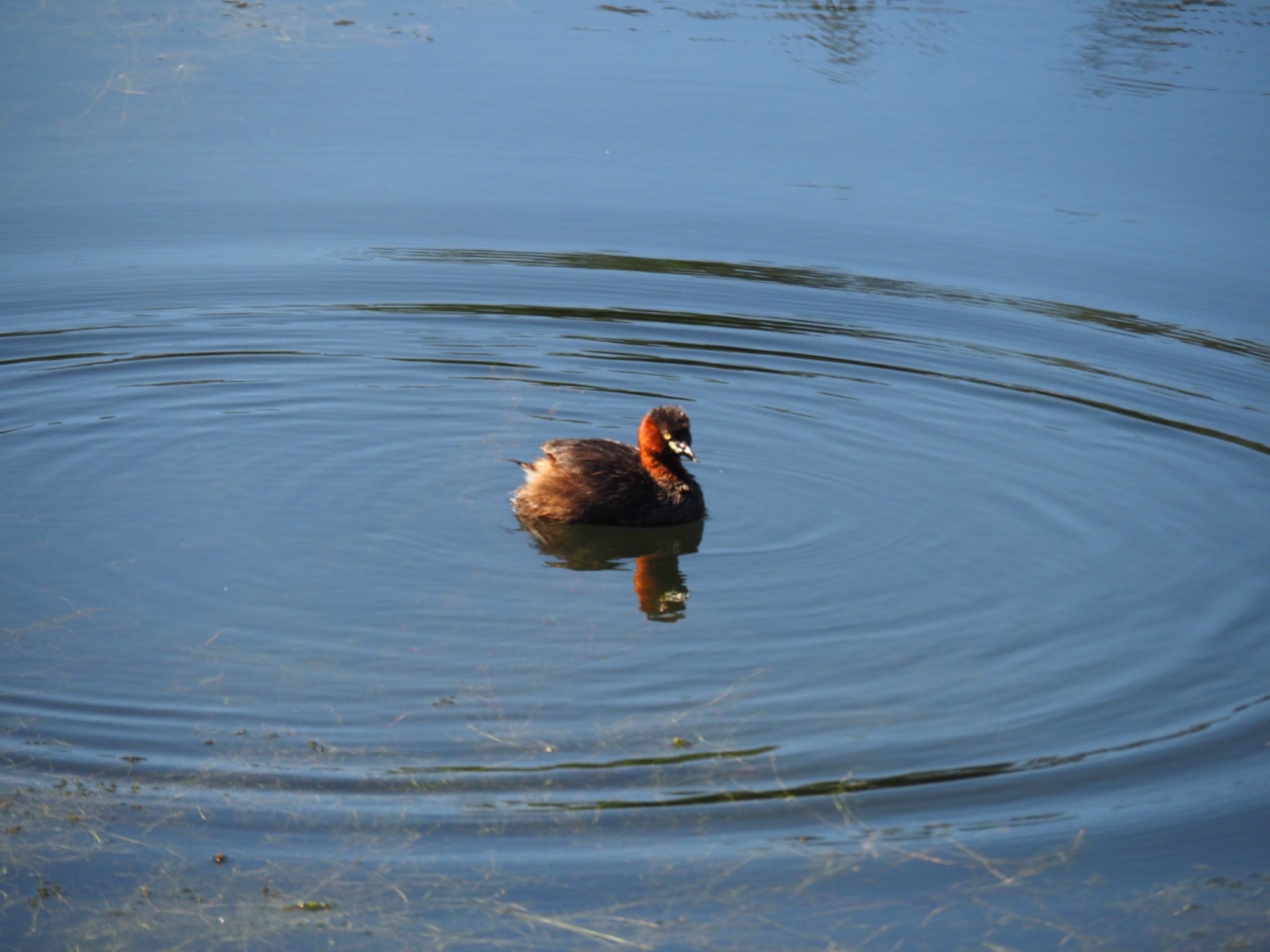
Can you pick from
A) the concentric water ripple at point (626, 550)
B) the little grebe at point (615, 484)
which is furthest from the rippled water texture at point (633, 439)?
the little grebe at point (615, 484)

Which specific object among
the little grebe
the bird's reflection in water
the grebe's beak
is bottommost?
the bird's reflection in water

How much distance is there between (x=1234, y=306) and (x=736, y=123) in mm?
4722

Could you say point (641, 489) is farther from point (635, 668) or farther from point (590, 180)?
point (590, 180)

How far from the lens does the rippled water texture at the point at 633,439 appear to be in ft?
18.0

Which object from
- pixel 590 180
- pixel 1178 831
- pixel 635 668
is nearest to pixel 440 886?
pixel 635 668

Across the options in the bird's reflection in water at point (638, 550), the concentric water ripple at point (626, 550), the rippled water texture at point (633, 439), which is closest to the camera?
the rippled water texture at point (633, 439)

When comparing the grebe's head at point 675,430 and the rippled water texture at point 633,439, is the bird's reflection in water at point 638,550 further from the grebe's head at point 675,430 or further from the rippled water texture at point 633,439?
the grebe's head at point 675,430

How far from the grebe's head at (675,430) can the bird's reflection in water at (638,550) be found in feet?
1.46

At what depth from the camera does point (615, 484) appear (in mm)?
8734

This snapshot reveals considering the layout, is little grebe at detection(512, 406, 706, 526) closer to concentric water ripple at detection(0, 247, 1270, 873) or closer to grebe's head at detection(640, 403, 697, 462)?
grebe's head at detection(640, 403, 697, 462)

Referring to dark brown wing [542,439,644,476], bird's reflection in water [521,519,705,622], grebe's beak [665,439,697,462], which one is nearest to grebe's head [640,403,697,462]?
grebe's beak [665,439,697,462]

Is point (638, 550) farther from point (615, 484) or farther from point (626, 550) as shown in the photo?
point (615, 484)

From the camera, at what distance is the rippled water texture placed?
5.48 m

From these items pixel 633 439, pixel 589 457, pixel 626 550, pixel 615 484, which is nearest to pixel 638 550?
pixel 626 550
